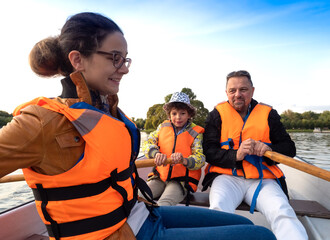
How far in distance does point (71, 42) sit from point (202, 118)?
98.7 feet

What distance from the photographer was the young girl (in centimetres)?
254

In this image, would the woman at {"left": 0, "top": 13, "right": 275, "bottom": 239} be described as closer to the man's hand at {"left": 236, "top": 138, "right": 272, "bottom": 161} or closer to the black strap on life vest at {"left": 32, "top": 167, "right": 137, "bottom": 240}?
the black strap on life vest at {"left": 32, "top": 167, "right": 137, "bottom": 240}

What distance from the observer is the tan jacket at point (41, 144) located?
0.70m

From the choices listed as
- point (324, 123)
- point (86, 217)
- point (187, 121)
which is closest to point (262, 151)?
point (187, 121)

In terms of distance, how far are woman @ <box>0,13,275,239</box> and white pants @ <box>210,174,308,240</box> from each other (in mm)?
952

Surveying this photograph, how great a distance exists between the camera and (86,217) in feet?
2.95

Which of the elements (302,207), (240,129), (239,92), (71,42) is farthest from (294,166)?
(71,42)

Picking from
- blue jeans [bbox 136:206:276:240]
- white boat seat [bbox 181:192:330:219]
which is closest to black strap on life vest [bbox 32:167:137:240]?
blue jeans [bbox 136:206:276:240]

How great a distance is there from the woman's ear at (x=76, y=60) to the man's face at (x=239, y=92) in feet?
6.64

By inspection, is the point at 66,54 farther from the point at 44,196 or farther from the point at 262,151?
the point at 262,151

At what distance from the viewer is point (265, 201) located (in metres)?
2.11

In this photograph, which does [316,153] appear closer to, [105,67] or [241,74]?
[241,74]

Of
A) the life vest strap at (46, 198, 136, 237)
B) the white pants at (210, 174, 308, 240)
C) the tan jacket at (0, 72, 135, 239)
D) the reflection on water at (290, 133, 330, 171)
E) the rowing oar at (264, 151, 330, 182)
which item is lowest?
the reflection on water at (290, 133, 330, 171)

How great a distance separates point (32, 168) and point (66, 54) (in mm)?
556
